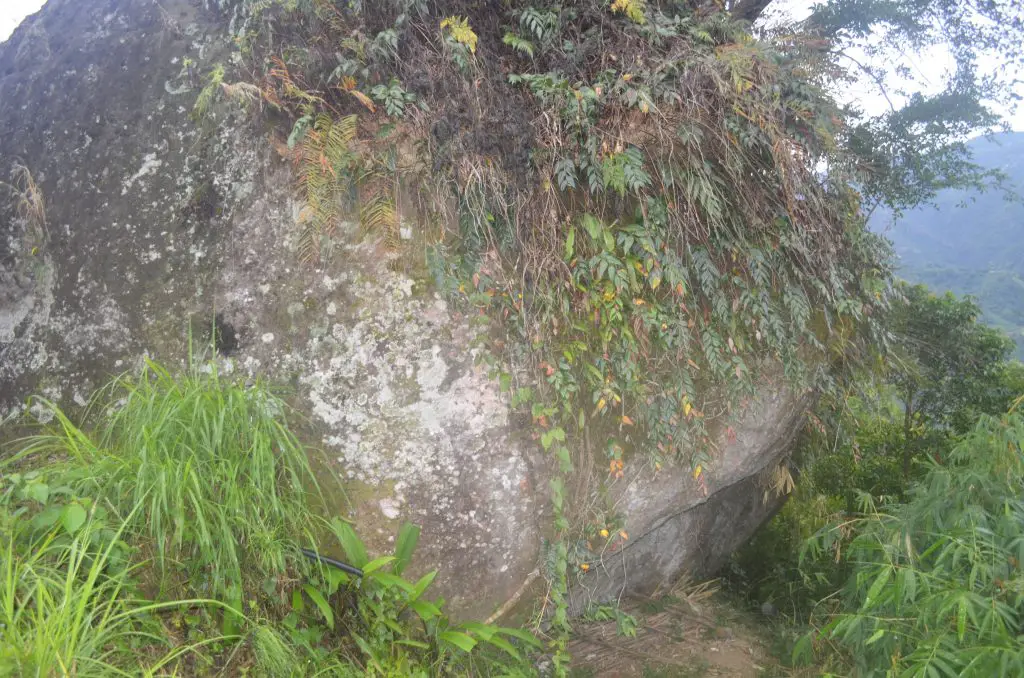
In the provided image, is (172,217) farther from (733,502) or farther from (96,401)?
(733,502)

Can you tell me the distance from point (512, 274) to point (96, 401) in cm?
217

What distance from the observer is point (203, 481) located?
247cm

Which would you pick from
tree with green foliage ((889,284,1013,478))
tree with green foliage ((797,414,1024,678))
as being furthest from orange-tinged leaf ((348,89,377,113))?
tree with green foliage ((889,284,1013,478))

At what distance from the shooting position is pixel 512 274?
329cm

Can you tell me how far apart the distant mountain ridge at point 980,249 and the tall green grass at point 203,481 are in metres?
10.4

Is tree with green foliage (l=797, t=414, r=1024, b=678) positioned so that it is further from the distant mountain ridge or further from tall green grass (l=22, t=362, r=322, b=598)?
the distant mountain ridge

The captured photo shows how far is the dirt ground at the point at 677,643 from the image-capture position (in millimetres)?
3771

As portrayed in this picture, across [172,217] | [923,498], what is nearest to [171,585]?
[172,217]

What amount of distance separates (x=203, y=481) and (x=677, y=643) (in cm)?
310

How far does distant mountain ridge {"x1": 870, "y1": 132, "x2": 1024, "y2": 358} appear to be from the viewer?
414 inches

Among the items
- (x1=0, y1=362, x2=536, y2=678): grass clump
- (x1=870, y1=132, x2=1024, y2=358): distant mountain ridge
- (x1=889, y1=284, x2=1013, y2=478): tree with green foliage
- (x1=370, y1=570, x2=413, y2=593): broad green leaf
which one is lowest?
(x1=870, y1=132, x2=1024, y2=358): distant mountain ridge

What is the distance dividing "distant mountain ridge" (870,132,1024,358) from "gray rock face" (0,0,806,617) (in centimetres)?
944

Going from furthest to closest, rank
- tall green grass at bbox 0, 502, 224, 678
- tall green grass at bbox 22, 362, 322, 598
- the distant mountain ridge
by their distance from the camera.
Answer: the distant mountain ridge < tall green grass at bbox 22, 362, 322, 598 < tall green grass at bbox 0, 502, 224, 678

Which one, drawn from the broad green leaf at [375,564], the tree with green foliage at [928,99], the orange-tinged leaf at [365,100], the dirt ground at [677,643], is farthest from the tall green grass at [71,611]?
the tree with green foliage at [928,99]
